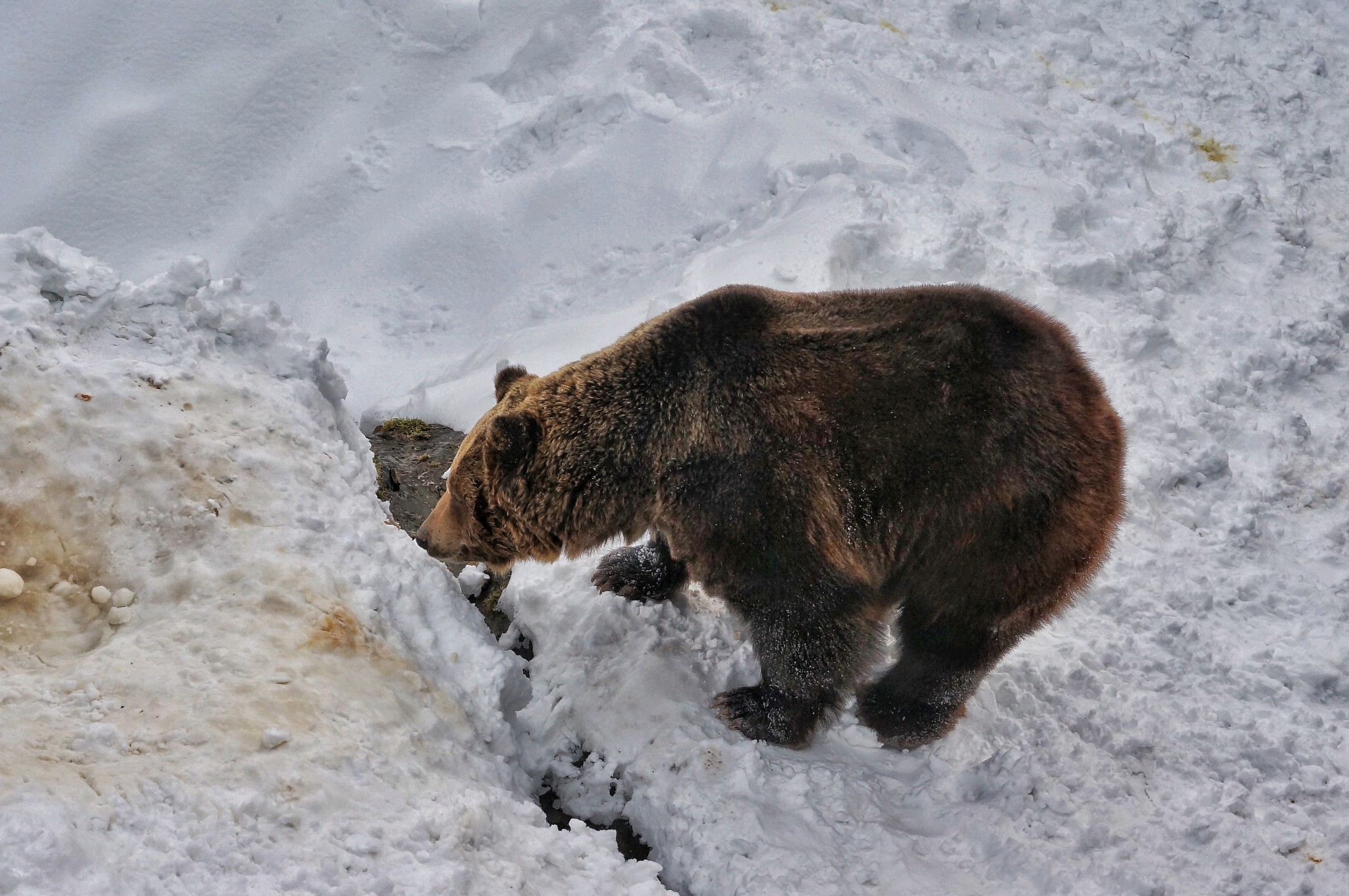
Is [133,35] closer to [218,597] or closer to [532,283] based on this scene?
[532,283]

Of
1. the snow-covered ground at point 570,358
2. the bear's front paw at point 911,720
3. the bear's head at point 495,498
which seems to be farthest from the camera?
the bear's front paw at point 911,720

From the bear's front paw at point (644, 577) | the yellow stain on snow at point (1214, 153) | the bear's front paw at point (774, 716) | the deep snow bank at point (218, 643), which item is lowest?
the bear's front paw at point (774, 716)

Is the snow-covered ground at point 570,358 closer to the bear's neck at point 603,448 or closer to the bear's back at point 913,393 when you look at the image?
the bear's neck at point 603,448

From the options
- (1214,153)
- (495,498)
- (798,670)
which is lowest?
(798,670)

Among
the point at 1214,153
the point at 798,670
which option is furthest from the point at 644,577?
the point at 1214,153

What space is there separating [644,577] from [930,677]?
4.32 feet

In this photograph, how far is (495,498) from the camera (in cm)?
383

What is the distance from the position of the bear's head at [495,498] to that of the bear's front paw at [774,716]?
957 millimetres

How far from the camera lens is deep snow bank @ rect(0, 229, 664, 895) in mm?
2445

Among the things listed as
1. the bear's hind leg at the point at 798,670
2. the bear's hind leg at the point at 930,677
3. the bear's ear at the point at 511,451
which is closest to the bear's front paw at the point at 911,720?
the bear's hind leg at the point at 930,677

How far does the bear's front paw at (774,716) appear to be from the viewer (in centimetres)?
374

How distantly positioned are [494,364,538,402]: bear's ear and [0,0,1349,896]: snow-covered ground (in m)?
0.66

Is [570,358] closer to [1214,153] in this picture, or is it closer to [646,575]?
[646,575]

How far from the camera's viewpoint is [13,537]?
3051 mm
